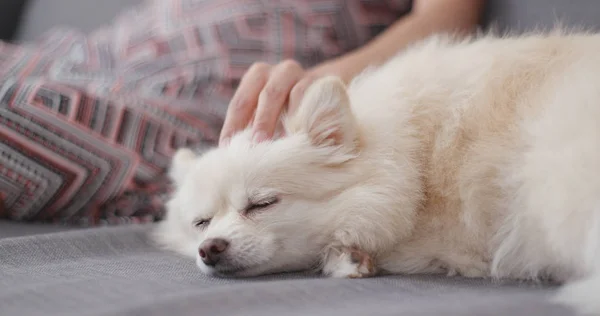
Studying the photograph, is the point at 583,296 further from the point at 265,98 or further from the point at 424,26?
the point at 424,26

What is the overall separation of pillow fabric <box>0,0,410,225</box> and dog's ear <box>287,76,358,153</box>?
0.62m

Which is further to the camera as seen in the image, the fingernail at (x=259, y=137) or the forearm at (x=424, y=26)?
the forearm at (x=424, y=26)

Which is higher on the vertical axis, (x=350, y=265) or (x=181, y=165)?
(x=181, y=165)

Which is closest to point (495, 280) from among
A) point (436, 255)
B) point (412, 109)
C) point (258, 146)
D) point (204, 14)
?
point (436, 255)

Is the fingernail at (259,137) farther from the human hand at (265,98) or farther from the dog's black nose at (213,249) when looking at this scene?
the dog's black nose at (213,249)

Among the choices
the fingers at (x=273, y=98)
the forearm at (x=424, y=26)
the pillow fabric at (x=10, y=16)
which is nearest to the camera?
the fingers at (x=273, y=98)

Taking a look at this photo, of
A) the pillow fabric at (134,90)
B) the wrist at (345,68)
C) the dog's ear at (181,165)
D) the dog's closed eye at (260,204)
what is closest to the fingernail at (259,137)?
the dog's closed eye at (260,204)

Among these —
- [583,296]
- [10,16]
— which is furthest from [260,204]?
[10,16]

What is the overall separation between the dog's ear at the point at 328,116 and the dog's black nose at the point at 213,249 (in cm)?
28

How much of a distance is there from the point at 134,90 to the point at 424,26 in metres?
0.89

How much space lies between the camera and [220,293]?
0.99 metres

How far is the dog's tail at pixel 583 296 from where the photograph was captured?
867 millimetres

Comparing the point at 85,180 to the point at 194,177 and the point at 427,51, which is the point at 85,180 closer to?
the point at 194,177

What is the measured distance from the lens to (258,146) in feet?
4.17
